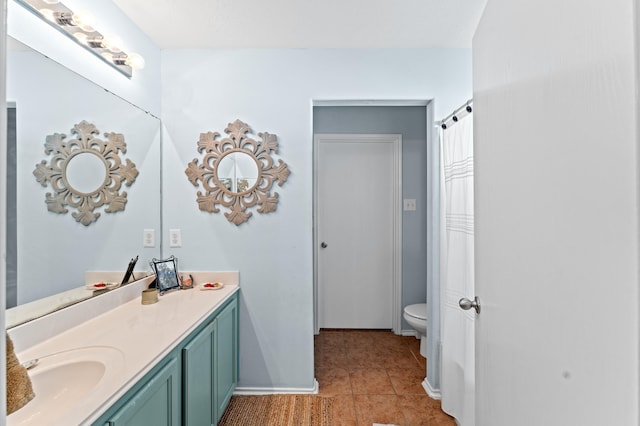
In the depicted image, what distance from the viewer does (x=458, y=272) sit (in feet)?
6.51

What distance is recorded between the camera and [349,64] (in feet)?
7.82

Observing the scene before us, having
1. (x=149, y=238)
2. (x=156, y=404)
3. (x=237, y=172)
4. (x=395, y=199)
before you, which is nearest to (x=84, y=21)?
(x=237, y=172)

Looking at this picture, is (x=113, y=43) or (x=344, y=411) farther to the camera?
(x=344, y=411)

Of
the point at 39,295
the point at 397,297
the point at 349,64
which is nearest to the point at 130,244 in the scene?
the point at 39,295

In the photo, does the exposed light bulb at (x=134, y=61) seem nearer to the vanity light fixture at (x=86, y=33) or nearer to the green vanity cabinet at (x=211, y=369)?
the vanity light fixture at (x=86, y=33)

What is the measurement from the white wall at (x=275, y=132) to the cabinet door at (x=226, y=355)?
0.47 feet

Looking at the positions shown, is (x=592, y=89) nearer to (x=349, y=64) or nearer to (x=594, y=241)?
(x=594, y=241)

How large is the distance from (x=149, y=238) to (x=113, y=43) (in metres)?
1.17

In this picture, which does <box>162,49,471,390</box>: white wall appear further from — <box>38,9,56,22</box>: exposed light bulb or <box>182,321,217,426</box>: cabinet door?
<box>38,9,56,22</box>: exposed light bulb

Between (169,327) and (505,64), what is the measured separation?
161 centimetres

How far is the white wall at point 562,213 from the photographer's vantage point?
18.2 inches

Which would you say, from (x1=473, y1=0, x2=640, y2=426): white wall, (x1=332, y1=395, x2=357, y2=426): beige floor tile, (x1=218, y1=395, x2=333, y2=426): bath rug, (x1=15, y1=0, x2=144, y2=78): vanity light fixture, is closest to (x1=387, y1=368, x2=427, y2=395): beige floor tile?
(x1=332, y1=395, x2=357, y2=426): beige floor tile

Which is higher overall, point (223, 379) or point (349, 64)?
point (349, 64)

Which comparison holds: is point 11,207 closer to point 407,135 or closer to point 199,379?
point 199,379
